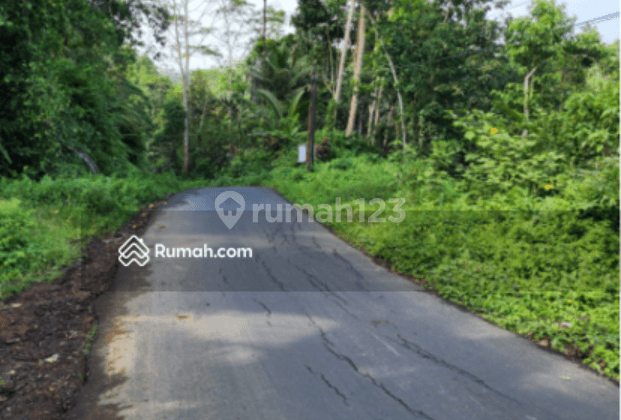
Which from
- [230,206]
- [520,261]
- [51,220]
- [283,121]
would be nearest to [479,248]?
[520,261]

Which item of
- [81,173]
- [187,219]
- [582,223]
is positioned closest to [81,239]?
[187,219]

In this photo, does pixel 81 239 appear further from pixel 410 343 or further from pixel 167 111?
pixel 167 111

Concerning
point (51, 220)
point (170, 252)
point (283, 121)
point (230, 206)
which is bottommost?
point (170, 252)

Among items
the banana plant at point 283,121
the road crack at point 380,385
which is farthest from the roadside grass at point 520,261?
the banana plant at point 283,121

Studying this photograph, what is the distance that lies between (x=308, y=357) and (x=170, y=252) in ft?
14.0

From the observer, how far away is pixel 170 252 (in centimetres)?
750

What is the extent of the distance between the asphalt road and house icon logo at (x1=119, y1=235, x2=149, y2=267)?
0.38 m

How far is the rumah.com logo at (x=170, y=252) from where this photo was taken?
7185 mm

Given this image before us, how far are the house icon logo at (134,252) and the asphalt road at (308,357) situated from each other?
384mm

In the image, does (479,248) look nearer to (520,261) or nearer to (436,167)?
(520,261)

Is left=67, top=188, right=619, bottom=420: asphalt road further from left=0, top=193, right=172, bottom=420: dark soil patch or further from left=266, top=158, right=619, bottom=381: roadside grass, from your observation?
left=266, top=158, right=619, bottom=381: roadside grass

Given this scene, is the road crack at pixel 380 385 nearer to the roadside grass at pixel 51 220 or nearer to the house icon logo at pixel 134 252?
the roadside grass at pixel 51 220

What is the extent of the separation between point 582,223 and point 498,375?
11.5 feet

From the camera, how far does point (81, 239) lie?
24.9ft
